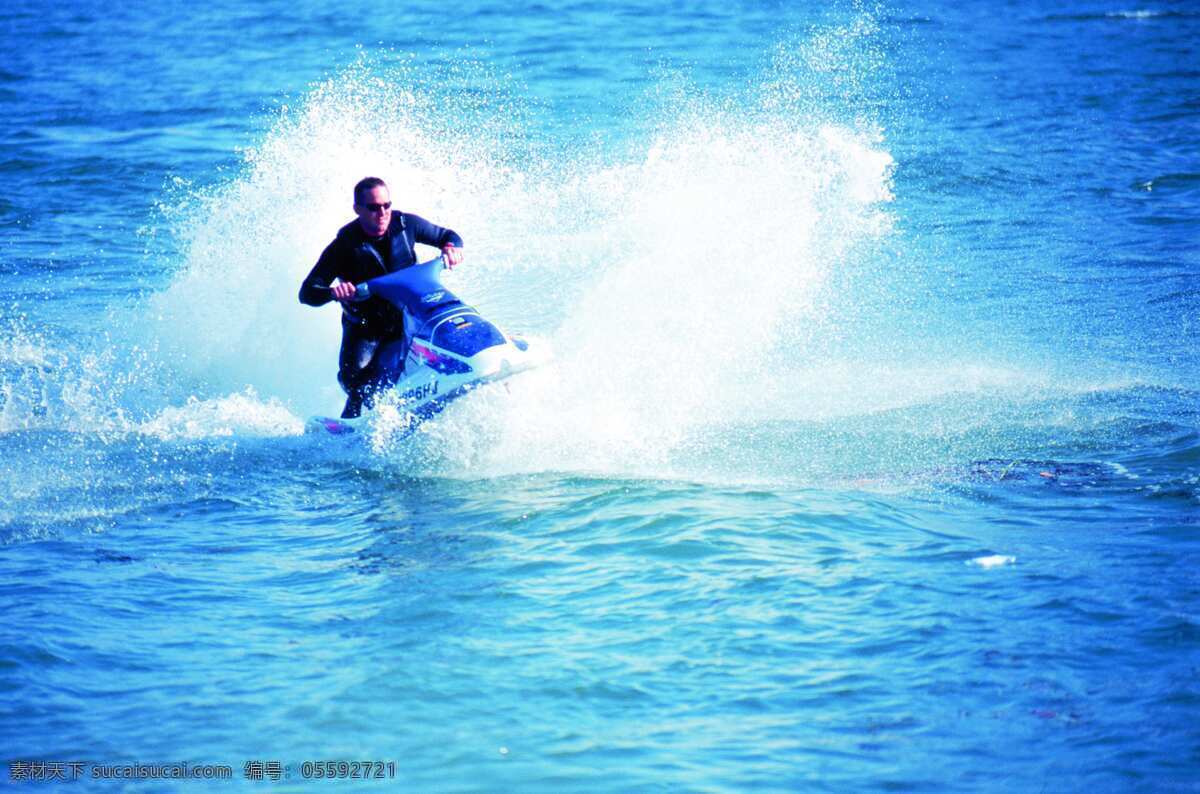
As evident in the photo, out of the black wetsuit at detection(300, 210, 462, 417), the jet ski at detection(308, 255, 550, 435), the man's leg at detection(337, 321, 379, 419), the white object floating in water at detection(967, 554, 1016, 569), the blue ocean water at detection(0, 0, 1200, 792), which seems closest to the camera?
the blue ocean water at detection(0, 0, 1200, 792)

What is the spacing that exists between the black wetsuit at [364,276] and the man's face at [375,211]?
0.19 feet

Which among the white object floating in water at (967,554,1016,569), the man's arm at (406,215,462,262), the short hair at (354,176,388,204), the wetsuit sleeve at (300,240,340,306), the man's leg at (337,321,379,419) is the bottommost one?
the white object floating in water at (967,554,1016,569)

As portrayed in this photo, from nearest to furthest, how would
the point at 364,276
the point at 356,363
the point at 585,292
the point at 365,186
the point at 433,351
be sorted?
the point at 433,351 → the point at 365,186 → the point at 364,276 → the point at 356,363 → the point at 585,292

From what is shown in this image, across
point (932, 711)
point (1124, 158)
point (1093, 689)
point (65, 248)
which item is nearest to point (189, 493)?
point (932, 711)

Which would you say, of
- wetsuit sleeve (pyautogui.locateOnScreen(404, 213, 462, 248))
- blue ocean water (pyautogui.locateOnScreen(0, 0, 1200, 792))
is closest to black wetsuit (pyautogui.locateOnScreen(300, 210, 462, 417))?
wetsuit sleeve (pyautogui.locateOnScreen(404, 213, 462, 248))

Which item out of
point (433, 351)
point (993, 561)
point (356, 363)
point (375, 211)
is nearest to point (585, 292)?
point (356, 363)

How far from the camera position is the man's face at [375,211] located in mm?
7910

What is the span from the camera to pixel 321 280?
811cm

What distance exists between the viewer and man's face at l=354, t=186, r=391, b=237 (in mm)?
7910

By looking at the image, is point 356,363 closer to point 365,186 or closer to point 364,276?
point 364,276

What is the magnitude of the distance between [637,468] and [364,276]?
2.19m

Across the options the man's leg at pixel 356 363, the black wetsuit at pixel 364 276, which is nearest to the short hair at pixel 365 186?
the black wetsuit at pixel 364 276

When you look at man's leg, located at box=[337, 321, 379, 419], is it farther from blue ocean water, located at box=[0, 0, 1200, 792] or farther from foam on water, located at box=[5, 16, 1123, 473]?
foam on water, located at box=[5, 16, 1123, 473]

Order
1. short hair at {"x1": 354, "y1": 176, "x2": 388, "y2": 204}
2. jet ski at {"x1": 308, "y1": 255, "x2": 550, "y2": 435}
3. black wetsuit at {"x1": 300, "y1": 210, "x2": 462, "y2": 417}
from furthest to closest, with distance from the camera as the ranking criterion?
black wetsuit at {"x1": 300, "y1": 210, "x2": 462, "y2": 417} < short hair at {"x1": 354, "y1": 176, "x2": 388, "y2": 204} < jet ski at {"x1": 308, "y1": 255, "x2": 550, "y2": 435}
